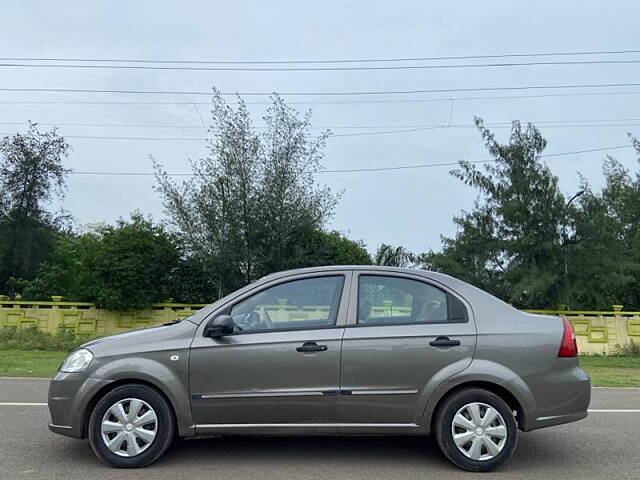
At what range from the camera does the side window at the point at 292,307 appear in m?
5.25

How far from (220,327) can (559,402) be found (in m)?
2.95

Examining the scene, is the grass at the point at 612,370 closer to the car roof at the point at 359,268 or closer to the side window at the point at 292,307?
the car roof at the point at 359,268

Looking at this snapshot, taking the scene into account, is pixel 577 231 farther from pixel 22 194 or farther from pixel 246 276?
pixel 22 194

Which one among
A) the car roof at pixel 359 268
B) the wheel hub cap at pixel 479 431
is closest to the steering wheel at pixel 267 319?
the car roof at pixel 359 268

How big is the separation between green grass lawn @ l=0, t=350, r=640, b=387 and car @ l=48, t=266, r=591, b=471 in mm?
6860

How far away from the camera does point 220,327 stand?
199 inches

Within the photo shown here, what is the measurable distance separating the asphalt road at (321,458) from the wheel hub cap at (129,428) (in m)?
0.19

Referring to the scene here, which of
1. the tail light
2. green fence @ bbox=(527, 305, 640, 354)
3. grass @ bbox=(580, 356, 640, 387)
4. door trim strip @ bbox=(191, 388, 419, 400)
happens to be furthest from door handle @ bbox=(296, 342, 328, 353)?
green fence @ bbox=(527, 305, 640, 354)

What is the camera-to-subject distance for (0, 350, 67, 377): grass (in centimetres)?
1162

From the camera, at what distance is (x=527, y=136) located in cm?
2202

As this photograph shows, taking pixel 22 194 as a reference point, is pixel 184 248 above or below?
below

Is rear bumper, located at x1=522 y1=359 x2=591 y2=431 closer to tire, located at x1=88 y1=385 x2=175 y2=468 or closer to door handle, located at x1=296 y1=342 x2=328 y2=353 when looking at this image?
door handle, located at x1=296 y1=342 x2=328 y2=353

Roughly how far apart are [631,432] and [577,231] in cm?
1534

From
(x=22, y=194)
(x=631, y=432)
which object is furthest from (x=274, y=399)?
(x=22, y=194)
